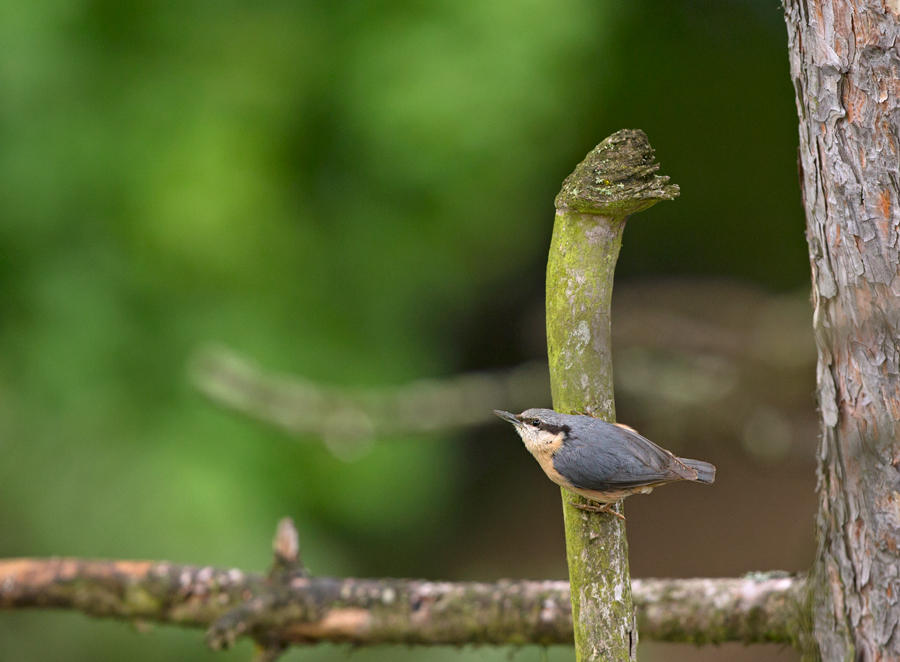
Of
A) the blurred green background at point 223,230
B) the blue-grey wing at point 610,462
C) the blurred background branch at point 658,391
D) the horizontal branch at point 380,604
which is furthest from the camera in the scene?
the blurred green background at point 223,230

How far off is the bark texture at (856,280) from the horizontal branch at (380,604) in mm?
303

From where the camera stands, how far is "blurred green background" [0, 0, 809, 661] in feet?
12.3

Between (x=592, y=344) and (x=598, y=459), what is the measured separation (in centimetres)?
15

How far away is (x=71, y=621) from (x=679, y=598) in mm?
3134

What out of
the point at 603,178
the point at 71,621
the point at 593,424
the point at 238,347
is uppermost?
the point at 238,347

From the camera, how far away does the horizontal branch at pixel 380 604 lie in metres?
1.58

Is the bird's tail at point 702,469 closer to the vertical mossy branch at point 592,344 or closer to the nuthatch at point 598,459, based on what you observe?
the nuthatch at point 598,459

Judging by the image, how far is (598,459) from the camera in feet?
3.47

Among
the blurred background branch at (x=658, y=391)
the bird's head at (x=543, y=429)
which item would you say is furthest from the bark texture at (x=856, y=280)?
the blurred background branch at (x=658, y=391)

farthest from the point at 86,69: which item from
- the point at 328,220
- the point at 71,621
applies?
the point at 71,621

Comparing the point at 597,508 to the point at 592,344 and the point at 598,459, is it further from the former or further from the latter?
the point at 592,344

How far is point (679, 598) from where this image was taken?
1616mm

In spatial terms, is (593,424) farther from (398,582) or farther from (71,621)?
(71,621)

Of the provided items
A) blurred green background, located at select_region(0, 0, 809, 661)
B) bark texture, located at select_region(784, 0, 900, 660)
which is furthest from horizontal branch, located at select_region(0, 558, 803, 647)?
blurred green background, located at select_region(0, 0, 809, 661)
